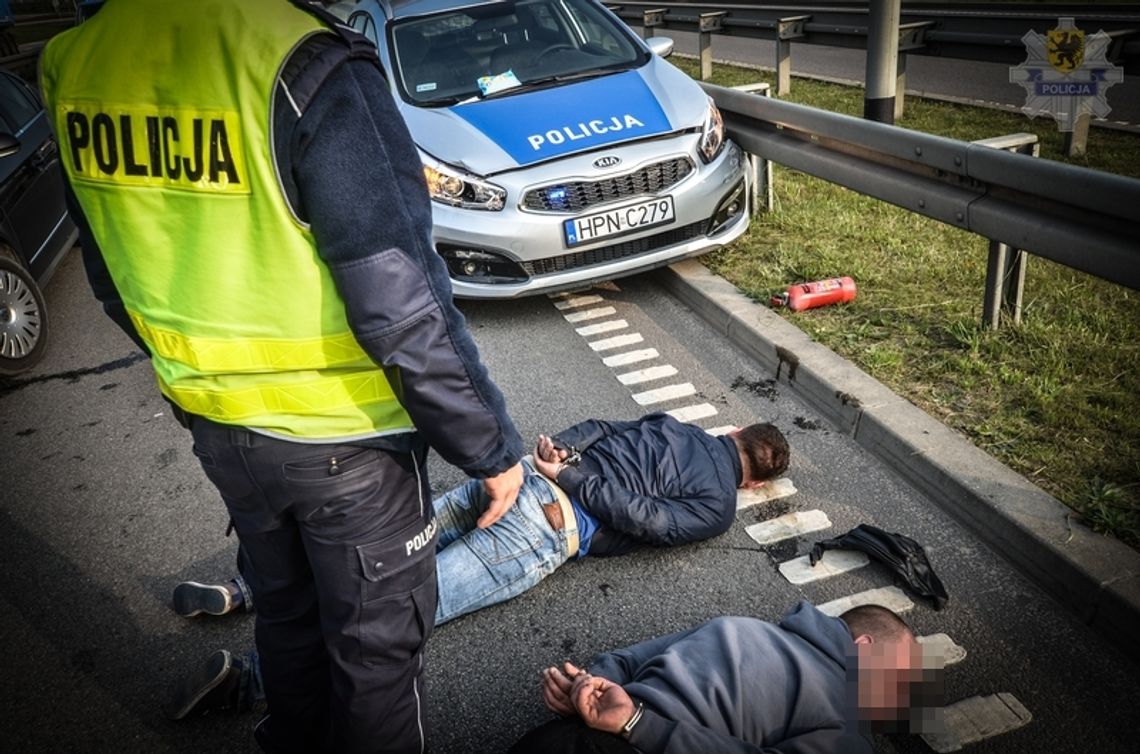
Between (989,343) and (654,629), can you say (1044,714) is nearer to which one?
(654,629)

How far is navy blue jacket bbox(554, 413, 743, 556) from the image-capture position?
343 centimetres

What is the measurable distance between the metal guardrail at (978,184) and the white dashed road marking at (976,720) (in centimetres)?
182

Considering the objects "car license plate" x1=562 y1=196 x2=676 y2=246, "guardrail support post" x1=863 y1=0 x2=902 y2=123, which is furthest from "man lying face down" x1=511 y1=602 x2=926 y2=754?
"guardrail support post" x1=863 y1=0 x2=902 y2=123

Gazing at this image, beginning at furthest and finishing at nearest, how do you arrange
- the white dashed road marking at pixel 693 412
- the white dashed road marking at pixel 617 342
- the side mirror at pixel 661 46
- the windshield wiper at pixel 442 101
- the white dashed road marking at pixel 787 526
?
the side mirror at pixel 661 46, the windshield wiper at pixel 442 101, the white dashed road marking at pixel 617 342, the white dashed road marking at pixel 693 412, the white dashed road marking at pixel 787 526

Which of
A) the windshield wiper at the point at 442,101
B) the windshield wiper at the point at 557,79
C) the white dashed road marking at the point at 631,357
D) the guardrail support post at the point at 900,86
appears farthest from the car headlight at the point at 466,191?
the guardrail support post at the point at 900,86

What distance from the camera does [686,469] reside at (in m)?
3.58

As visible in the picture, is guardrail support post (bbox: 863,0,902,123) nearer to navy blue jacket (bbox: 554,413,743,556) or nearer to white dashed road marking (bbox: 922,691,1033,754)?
navy blue jacket (bbox: 554,413,743,556)

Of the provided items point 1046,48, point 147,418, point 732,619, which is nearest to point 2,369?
point 147,418

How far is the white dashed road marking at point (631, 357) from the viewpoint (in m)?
5.20

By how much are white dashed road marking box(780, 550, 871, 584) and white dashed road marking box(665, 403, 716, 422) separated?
46.1 inches

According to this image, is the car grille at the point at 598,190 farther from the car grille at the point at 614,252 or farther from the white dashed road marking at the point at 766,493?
the white dashed road marking at the point at 766,493

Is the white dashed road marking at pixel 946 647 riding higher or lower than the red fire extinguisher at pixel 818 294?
lower

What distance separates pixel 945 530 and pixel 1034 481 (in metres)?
0.38

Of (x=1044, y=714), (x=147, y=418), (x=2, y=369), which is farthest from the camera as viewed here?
(x=2, y=369)
